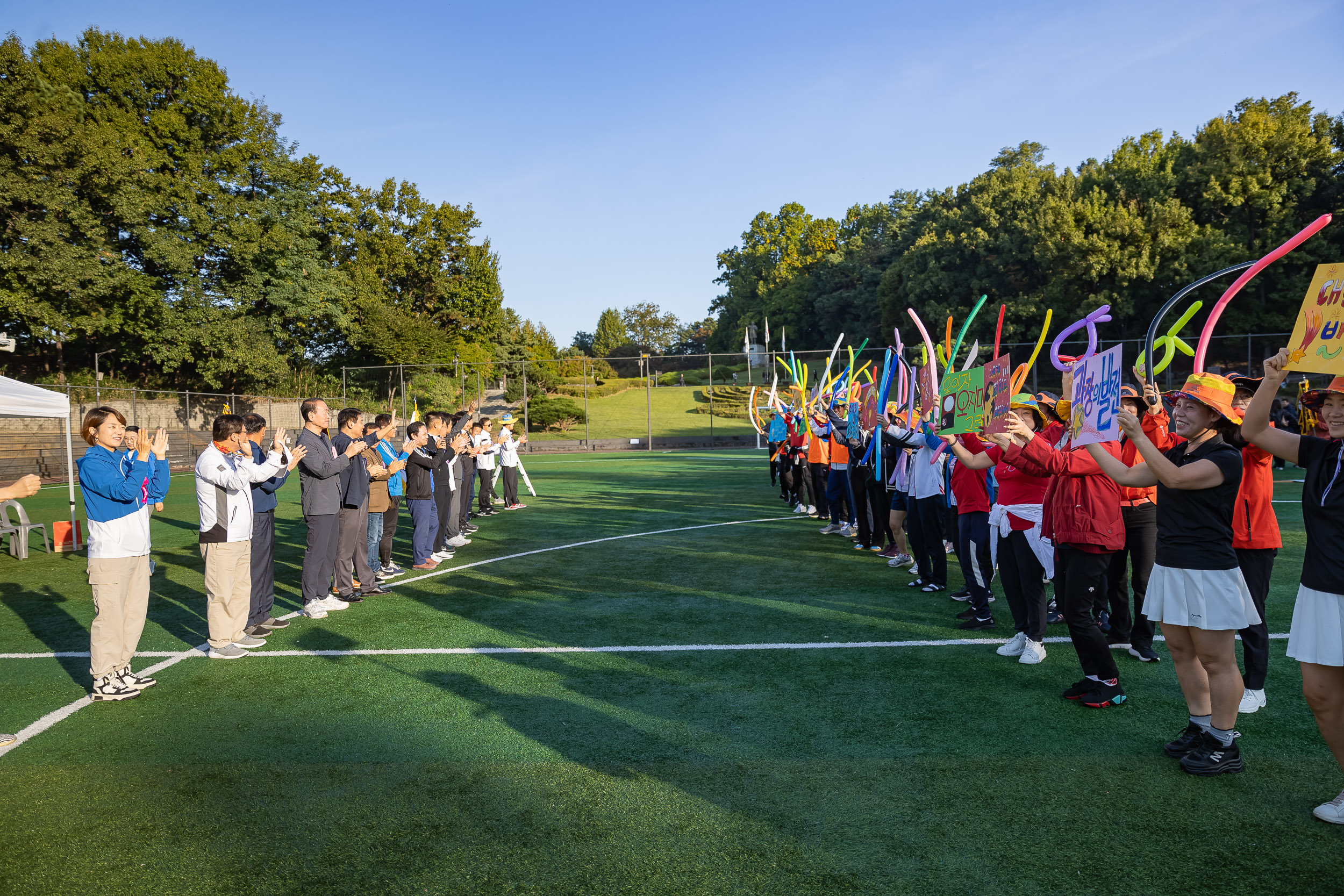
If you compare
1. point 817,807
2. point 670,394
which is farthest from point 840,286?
point 817,807

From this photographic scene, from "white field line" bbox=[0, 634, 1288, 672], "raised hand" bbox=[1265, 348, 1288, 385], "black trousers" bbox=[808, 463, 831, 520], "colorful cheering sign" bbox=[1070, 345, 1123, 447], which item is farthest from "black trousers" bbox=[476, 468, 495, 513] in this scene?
"raised hand" bbox=[1265, 348, 1288, 385]

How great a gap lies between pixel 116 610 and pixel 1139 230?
125 feet

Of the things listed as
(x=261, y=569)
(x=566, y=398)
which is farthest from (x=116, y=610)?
(x=566, y=398)

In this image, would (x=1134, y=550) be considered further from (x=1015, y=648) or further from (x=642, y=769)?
(x=642, y=769)

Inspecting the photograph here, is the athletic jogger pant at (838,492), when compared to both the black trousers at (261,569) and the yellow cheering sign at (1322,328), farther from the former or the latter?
the yellow cheering sign at (1322,328)

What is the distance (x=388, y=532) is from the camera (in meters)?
9.64

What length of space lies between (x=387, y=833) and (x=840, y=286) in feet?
192

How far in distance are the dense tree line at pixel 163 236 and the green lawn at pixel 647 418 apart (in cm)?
991

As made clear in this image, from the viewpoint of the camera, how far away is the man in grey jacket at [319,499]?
7152 millimetres

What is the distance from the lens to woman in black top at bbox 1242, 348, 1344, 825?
3109mm

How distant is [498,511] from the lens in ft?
48.0

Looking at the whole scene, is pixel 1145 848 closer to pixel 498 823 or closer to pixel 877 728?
pixel 877 728

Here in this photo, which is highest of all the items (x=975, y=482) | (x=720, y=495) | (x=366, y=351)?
(x=366, y=351)

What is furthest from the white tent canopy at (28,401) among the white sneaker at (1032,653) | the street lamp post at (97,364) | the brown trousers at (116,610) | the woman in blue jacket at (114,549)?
the street lamp post at (97,364)
